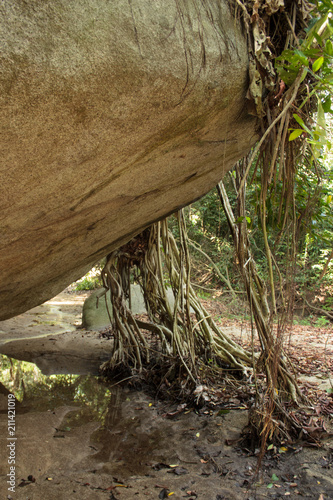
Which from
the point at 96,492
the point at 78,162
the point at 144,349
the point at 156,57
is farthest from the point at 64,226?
the point at 144,349

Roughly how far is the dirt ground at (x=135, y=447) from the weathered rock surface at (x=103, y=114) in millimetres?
1174

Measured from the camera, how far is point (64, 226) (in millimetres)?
2018

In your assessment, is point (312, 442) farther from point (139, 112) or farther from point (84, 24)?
point (84, 24)

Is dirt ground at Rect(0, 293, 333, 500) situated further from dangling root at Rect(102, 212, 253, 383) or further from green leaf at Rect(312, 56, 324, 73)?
green leaf at Rect(312, 56, 324, 73)

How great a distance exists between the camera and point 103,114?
1.61 meters

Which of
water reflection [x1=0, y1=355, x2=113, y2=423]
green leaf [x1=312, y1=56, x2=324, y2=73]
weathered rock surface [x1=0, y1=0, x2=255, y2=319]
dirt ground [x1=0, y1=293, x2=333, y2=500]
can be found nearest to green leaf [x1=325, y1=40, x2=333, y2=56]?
green leaf [x1=312, y1=56, x2=324, y2=73]

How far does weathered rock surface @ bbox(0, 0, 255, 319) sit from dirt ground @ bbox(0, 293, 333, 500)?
1.17m

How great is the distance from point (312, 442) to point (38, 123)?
8.42 ft

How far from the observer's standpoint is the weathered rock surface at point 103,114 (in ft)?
4.47

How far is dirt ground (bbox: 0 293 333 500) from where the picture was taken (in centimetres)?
212

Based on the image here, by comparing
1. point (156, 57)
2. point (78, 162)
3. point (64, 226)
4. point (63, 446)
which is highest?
point (156, 57)

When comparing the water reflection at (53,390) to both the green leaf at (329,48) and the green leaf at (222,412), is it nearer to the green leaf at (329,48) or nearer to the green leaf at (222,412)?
the green leaf at (222,412)

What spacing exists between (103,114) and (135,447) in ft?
7.36

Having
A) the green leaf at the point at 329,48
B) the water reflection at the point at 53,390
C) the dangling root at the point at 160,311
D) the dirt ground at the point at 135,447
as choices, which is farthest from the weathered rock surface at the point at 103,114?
the dangling root at the point at 160,311
